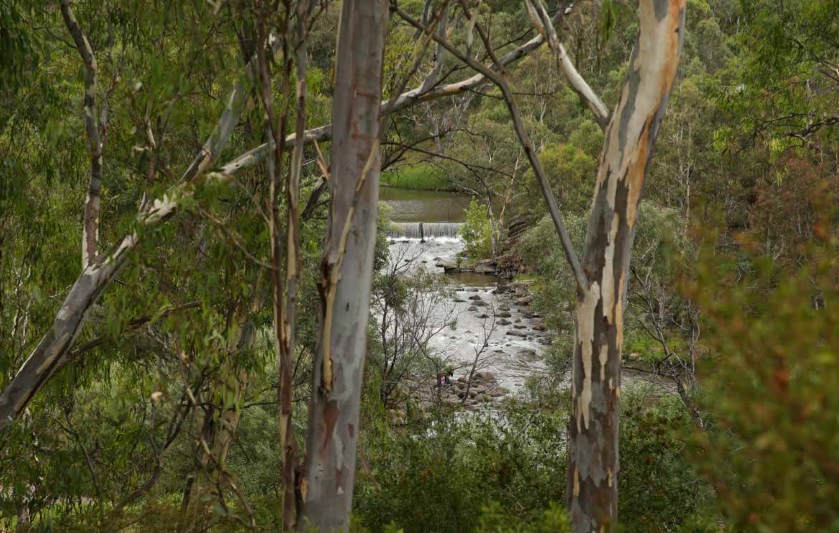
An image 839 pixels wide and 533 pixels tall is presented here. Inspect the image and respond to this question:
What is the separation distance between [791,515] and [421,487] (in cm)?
368

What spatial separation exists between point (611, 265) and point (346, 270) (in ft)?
3.98

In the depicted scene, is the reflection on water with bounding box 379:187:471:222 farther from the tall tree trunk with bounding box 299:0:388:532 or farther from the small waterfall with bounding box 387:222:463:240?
the tall tree trunk with bounding box 299:0:388:532

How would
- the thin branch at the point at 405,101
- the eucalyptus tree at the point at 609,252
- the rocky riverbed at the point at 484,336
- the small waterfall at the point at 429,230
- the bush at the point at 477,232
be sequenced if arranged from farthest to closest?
the small waterfall at the point at 429,230 < the bush at the point at 477,232 < the rocky riverbed at the point at 484,336 < the thin branch at the point at 405,101 < the eucalyptus tree at the point at 609,252

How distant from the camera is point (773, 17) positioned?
28.8 feet

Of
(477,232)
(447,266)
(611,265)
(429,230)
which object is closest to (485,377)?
(447,266)

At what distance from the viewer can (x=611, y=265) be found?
359 cm

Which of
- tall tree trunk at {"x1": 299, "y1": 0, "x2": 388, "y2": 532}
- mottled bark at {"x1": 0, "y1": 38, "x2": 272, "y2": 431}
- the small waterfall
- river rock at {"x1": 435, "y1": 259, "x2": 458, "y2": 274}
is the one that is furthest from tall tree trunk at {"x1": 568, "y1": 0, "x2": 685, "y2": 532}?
the small waterfall

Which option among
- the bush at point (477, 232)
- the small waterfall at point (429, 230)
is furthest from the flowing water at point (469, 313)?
the bush at point (477, 232)

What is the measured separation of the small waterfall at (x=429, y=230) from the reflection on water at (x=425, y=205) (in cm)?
80

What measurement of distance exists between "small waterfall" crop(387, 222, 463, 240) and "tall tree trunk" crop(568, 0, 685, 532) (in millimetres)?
21165

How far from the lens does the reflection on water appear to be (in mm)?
27125

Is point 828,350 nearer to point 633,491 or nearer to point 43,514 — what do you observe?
point 633,491

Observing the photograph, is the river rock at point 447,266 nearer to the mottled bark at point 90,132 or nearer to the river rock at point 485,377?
the river rock at point 485,377

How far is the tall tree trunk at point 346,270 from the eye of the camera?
2.98m
